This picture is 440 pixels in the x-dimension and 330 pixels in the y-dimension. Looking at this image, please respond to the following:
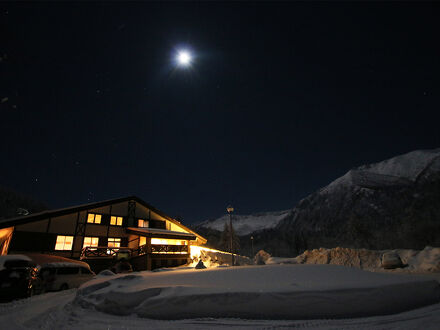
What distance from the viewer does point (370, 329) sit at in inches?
185

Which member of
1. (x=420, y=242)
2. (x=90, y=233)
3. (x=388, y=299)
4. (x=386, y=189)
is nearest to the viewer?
(x=388, y=299)

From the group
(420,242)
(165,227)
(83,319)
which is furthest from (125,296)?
(420,242)

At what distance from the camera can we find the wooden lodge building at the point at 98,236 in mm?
18984

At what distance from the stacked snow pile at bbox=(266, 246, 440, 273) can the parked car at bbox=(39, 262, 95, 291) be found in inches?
684

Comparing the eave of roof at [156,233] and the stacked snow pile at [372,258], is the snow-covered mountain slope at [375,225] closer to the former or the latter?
the stacked snow pile at [372,258]

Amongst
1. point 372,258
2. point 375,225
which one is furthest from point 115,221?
point 375,225

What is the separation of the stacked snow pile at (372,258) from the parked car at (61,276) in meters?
17.4

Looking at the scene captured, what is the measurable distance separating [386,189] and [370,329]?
9006 inches

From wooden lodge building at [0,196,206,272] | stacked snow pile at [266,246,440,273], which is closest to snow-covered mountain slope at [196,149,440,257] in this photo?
stacked snow pile at [266,246,440,273]

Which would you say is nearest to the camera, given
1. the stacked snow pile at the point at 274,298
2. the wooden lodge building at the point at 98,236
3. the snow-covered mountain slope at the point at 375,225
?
the stacked snow pile at the point at 274,298

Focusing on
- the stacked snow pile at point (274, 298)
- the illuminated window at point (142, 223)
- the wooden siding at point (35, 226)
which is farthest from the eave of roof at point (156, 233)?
the stacked snow pile at point (274, 298)

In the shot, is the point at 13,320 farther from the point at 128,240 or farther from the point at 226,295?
the point at 128,240

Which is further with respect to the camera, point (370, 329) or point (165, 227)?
point (165, 227)

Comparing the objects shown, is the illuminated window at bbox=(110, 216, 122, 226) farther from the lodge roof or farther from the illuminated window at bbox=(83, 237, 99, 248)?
the illuminated window at bbox=(83, 237, 99, 248)
